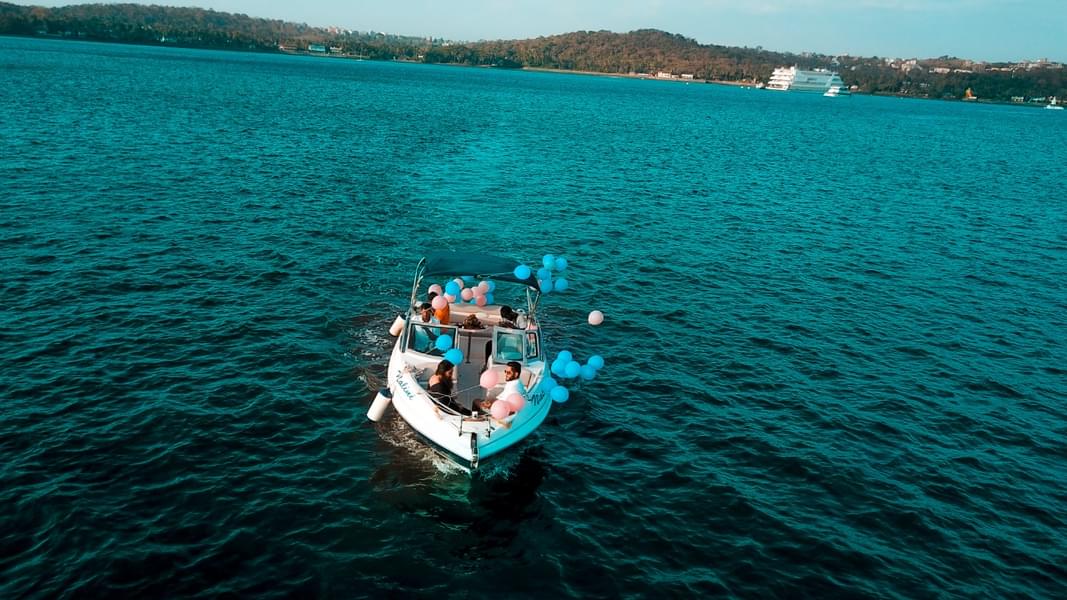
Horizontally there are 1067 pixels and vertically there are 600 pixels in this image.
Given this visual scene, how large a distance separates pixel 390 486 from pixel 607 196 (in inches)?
1543

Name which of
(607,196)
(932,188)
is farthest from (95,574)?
(932,188)

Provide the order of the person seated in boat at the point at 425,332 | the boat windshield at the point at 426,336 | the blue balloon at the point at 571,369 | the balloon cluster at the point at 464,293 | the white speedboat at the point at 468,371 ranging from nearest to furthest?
the white speedboat at the point at 468,371 → the blue balloon at the point at 571,369 → the boat windshield at the point at 426,336 → the person seated in boat at the point at 425,332 → the balloon cluster at the point at 464,293

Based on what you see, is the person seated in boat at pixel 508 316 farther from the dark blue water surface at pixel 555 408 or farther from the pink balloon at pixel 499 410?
the pink balloon at pixel 499 410

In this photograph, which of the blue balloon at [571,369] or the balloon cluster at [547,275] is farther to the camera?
→ the balloon cluster at [547,275]

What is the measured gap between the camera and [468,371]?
21562 mm

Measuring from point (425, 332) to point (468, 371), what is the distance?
6.81 feet

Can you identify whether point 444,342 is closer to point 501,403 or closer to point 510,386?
point 510,386

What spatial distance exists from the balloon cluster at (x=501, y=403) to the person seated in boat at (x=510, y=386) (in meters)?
0.19

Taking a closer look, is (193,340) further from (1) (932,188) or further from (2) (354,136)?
(1) (932,188)

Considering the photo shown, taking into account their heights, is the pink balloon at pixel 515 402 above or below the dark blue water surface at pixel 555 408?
above

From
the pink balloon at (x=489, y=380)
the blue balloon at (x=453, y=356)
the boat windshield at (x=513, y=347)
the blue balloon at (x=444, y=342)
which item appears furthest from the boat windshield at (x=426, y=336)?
the pink balloon at (x=489, y=380)

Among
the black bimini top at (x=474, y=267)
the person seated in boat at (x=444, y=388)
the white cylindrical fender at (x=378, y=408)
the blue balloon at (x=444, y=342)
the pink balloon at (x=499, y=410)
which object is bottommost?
the white cylindrical fender at (x=378, y=408)

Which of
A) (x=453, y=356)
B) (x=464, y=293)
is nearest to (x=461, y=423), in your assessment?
(x=453, y=356)

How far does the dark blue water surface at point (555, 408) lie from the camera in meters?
15.6
